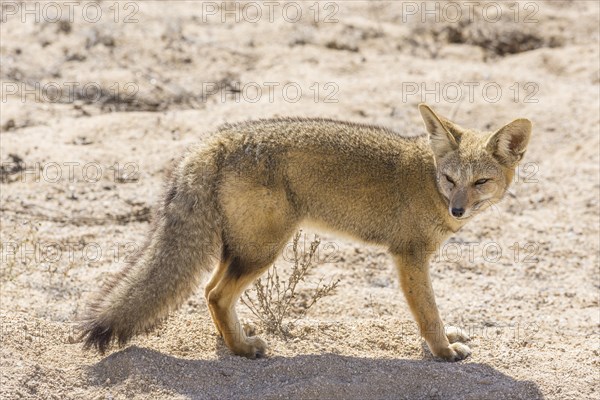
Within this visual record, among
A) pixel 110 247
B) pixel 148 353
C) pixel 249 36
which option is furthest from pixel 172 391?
pixel 249 36

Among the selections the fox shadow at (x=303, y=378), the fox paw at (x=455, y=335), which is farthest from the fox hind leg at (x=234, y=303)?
the fox paw at (x=455, y=335)

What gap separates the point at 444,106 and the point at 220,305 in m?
5.80

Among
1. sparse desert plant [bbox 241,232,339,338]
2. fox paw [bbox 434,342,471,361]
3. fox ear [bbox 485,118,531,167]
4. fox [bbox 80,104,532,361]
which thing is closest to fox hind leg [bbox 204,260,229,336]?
fox [bbox 80,104,532,361]

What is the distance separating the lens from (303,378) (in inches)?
227

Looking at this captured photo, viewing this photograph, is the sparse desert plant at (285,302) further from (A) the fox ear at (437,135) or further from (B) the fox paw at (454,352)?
(A) the fox ear at (437,135)

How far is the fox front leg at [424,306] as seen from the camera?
633 cm

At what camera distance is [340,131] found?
257 inches

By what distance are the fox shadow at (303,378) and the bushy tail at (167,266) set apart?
10.1 inches

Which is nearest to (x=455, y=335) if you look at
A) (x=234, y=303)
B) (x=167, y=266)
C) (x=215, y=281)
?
(x=234, y=303)

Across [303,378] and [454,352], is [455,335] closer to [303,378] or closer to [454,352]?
[454,352]

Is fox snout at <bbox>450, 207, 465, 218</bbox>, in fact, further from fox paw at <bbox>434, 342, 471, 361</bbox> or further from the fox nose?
fox paw at <bbox>434, 342, 471, 361</bbox>

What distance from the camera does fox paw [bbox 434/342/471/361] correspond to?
6316 millimetres

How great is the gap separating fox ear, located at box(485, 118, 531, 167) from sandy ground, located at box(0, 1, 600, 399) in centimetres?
141

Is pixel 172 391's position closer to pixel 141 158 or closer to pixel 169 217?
pixel 169 217
